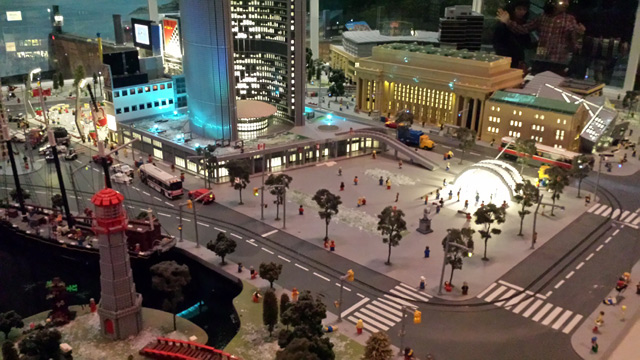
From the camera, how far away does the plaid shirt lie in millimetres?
163500

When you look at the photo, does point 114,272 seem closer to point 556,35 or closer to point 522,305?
point 522,305

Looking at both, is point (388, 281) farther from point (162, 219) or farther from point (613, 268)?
point (162, 219)

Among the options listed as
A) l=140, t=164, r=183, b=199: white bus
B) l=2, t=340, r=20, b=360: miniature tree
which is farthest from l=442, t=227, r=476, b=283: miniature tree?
l=140, t=164, r=183, b=199: white bus

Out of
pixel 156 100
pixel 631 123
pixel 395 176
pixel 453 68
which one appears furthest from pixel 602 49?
pixel 156 100

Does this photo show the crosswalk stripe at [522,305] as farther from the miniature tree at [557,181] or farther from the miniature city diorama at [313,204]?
the miniature tree at [557,181]

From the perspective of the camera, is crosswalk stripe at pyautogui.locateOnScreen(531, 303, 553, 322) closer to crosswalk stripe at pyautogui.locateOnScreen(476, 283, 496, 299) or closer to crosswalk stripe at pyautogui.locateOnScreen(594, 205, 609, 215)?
crosswalk stripe at pyautogui.locateOnScreen(476, 283, 496, 299)

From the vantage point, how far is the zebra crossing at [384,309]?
188ft

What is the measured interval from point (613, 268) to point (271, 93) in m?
74.0

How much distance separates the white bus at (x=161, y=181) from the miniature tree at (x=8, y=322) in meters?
35.2

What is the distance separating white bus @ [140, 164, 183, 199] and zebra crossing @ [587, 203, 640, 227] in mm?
62736

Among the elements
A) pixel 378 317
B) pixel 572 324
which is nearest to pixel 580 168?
pixel 572 324

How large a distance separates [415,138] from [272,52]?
33890mm

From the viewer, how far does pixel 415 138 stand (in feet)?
372

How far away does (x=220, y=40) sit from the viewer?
9500 centimetres
